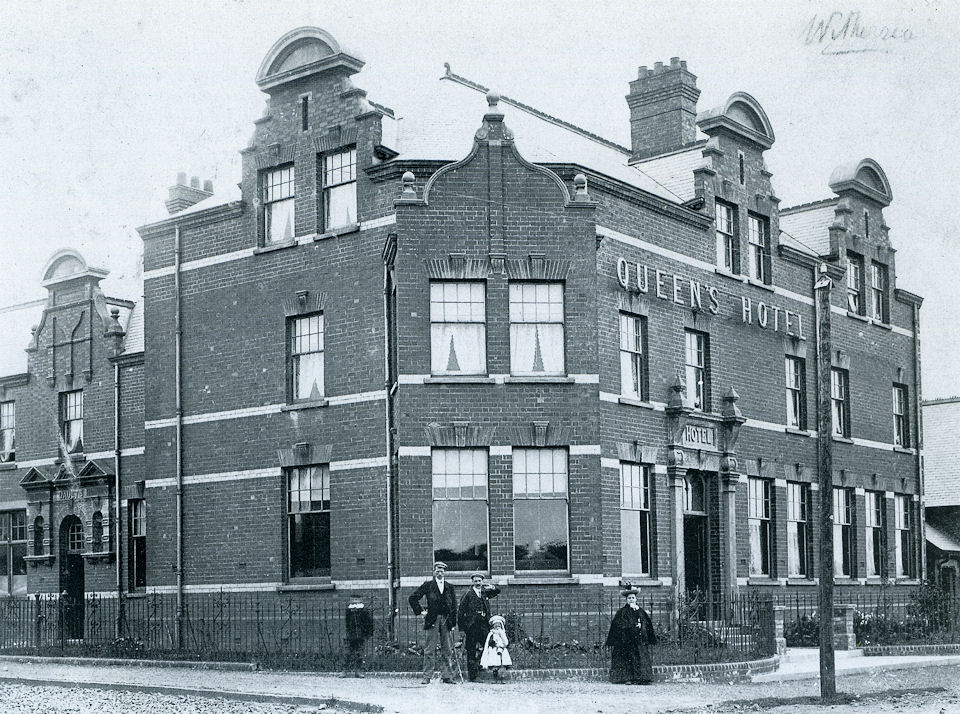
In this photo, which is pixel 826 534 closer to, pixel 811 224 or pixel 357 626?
pixel 357 626

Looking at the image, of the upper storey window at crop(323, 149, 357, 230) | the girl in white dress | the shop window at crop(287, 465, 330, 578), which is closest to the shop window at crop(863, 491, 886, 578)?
the shop window at crop(287, 465, 330, 578)

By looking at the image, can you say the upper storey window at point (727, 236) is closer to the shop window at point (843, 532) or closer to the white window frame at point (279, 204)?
the shop window at point (843, 532)

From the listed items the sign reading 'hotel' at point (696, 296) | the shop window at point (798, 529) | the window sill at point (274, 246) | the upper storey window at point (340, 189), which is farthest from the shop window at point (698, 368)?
the window sill at point (274, 246)

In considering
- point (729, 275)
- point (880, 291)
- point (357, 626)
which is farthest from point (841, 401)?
point (357, 626)

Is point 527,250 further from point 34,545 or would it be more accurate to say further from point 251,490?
point 34,545

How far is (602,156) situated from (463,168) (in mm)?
7418

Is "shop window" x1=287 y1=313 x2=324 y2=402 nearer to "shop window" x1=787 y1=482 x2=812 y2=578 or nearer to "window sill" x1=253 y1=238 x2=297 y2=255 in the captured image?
"window sill" x1=253 y1=238 x2=297 y2=255

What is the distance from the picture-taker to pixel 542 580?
81.4 ft

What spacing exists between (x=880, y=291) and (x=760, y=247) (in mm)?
6492

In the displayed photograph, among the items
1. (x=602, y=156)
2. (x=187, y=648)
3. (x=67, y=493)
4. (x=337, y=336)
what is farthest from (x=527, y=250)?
(x=67, y=493)

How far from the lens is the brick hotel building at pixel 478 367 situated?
2531cm

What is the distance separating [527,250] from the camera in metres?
25.6

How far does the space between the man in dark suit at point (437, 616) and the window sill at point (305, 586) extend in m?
5.40

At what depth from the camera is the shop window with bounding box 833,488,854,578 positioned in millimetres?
34062
